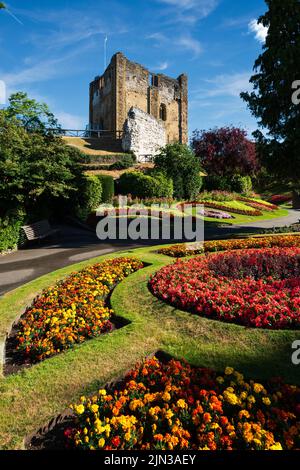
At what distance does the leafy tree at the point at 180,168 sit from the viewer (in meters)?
29.3

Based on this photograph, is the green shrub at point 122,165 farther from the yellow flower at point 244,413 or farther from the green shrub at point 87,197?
the yellow flower at point 244,413

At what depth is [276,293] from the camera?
5.81 metres

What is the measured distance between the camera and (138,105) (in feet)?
164

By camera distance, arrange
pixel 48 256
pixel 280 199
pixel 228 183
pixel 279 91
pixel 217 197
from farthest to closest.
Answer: pixel 280 199 → pixel 228 183 → pixel 217 197 → pixel 279 91 → pixel 48 256

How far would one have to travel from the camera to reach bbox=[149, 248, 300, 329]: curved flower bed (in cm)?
491

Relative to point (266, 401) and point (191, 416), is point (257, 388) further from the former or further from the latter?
point (191, 416)

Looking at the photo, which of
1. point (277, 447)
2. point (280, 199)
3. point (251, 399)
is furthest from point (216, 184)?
point (277, 447)

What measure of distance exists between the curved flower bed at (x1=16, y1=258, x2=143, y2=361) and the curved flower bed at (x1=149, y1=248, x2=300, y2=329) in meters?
1.22

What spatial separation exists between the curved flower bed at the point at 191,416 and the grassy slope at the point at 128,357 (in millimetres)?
325

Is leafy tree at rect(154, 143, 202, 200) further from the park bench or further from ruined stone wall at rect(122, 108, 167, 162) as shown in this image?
the park bench

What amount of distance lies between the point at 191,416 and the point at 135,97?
52622mm

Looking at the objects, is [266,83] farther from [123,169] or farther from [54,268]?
[123,169]

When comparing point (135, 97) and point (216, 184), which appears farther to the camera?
point (135, 97)

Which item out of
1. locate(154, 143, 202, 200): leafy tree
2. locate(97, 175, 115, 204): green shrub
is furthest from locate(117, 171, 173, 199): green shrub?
locate(154, 143, 202, 200): leafy tree
